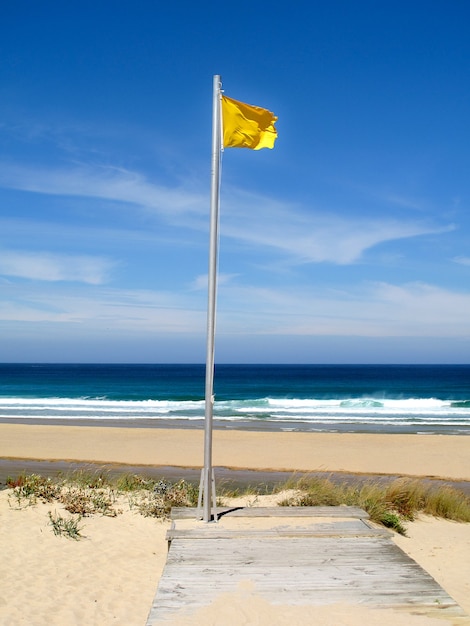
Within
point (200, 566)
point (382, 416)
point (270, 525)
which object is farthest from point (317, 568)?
point (382, 416)

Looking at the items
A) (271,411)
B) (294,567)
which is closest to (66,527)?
(294,567)

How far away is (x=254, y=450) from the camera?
19.1m

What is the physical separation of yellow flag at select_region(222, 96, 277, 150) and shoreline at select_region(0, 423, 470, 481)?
9.84 meters

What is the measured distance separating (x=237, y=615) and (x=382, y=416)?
102 ft

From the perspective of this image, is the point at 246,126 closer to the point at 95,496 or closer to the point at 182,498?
the point at 182,498

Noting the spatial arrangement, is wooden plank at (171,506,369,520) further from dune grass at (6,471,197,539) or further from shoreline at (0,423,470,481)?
shoreline at (0,423,470,481)

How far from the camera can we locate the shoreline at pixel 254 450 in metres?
16.1

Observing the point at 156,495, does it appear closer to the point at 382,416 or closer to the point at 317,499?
the point at 317,499

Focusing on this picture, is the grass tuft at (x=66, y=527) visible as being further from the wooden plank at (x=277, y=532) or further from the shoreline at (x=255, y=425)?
the shoreline at (x=255, y=425)

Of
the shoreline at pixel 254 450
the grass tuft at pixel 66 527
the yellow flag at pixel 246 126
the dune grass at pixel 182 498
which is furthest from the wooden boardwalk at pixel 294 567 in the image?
the shoreline at pixel 254 450

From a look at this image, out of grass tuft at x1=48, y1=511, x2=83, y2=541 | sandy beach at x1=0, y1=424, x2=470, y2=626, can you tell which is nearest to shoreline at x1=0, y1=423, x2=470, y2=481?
sandy beach at x1=0, y1=424, x2=470, y2=626

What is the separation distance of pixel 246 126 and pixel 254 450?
1350cm

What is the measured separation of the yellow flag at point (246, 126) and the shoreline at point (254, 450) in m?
9.84

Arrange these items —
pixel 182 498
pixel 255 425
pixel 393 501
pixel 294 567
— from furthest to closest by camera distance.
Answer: pixel 255 425 < pixel 393 501 < pixel 182 498 < pixel 294 567
